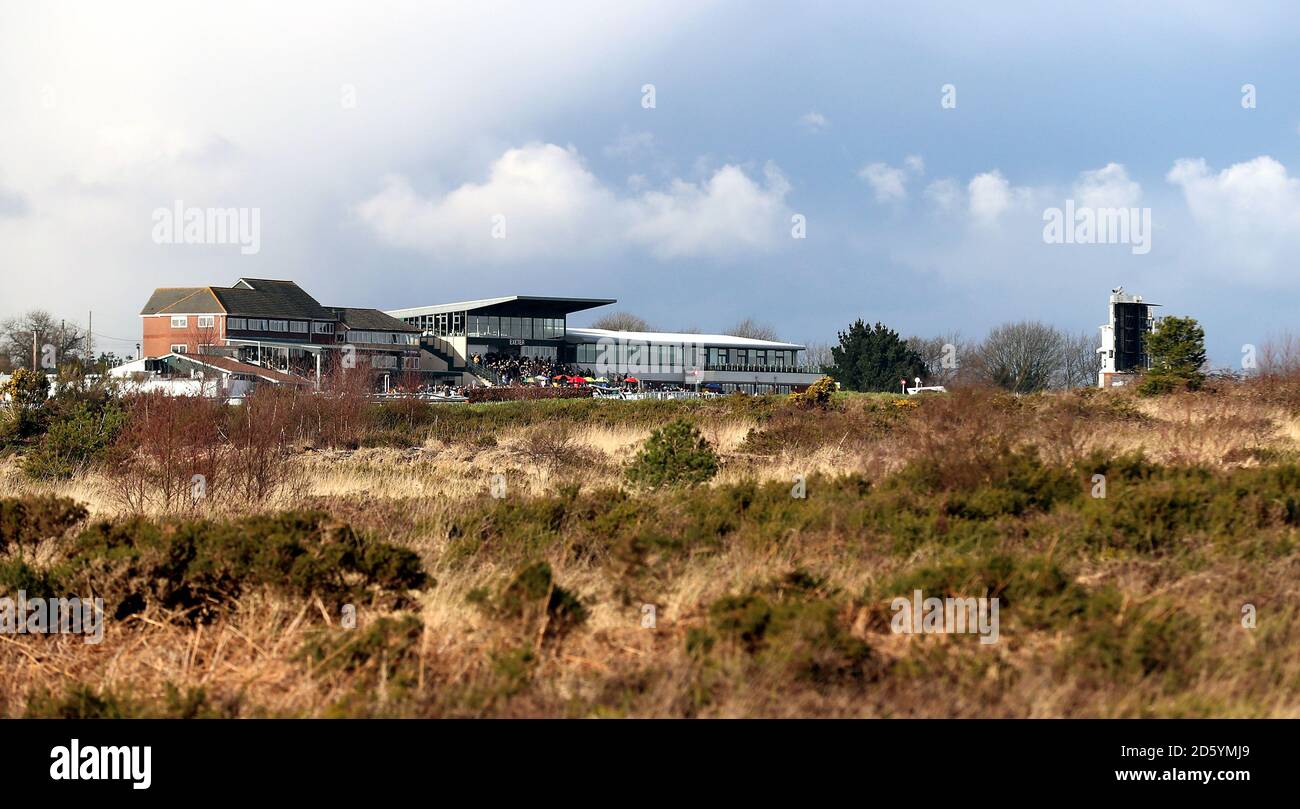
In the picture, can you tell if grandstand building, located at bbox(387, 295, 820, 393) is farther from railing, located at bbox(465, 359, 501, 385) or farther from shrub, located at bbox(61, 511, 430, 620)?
shrub, located at bbox(61, 511, 430, 620)

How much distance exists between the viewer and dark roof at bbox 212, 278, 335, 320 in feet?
268

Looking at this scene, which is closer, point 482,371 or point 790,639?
point 790,639

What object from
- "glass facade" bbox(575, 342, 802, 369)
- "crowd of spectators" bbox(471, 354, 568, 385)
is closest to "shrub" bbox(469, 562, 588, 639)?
"crowd of spectators" bbox(471, 354, 568, 385)

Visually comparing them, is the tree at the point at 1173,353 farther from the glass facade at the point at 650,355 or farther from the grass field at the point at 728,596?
the glass facade at the point at 650,355

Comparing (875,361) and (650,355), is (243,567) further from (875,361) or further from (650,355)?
(650,355)

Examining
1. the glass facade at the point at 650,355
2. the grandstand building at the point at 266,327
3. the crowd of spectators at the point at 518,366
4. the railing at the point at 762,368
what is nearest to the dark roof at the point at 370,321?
the grandstand building at the point at 266,327

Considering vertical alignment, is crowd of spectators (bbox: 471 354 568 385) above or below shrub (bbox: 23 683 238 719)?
above

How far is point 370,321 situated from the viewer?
3396 inches

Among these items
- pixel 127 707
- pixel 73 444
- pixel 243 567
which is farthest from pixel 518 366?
pixel 127 707

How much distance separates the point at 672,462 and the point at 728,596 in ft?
23.6

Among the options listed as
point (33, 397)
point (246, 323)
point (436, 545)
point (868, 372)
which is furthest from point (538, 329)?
point (436, 545)

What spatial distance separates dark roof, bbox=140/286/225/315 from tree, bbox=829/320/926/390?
149 ft

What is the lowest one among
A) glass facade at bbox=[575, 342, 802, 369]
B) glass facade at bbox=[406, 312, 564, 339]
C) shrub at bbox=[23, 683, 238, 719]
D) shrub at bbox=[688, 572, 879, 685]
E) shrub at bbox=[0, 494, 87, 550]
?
shrub at bbox=[23, 683, 238, 719]
